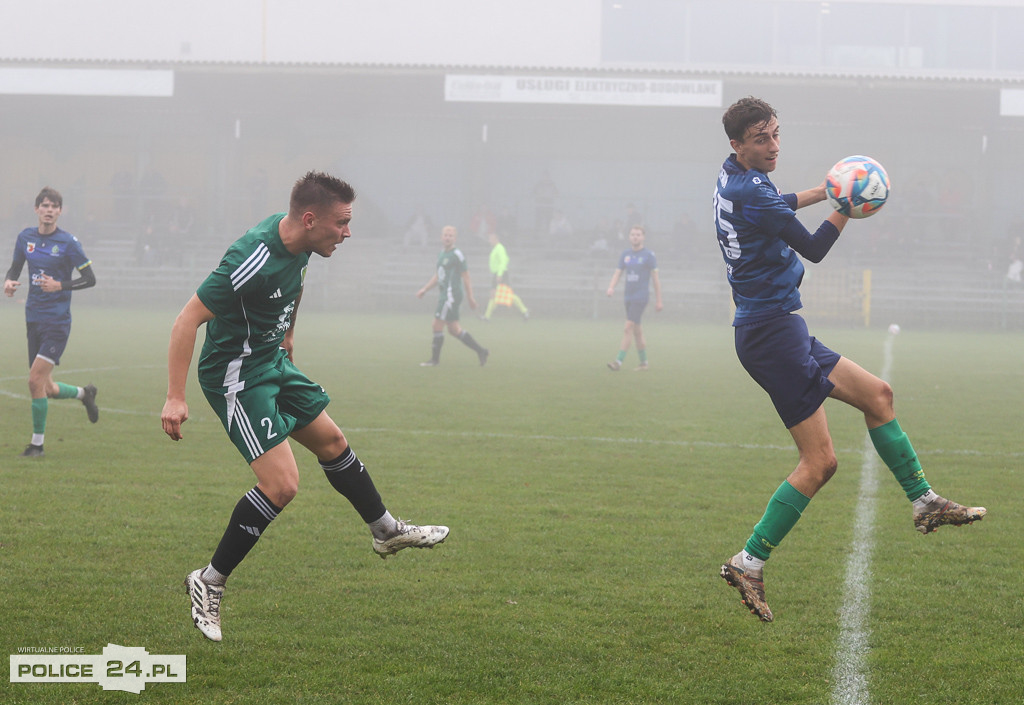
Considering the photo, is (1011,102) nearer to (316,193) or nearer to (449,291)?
(449,291)

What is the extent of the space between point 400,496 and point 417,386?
6.40m

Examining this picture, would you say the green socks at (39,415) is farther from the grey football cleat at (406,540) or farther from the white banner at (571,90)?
the white banner at (571,90)

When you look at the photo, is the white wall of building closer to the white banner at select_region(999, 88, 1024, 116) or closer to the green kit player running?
the white banner at select_region(999, 88, 1024, 116)

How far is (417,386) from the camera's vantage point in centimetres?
1334

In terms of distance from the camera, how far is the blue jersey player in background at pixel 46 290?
8.30 metres

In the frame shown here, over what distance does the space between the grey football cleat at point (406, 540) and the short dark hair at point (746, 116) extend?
2.13 m

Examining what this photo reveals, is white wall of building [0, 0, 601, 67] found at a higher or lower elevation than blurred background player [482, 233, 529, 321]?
higher

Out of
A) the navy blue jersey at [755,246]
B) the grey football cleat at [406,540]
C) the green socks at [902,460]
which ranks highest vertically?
the navy blue jersey at [755,246]

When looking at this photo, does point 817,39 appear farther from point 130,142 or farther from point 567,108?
point 130,142

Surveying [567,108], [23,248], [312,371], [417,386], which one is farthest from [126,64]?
[23,248]

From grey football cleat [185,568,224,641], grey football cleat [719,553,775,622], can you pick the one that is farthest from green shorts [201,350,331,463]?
grey football cleat [719,553,775,622]

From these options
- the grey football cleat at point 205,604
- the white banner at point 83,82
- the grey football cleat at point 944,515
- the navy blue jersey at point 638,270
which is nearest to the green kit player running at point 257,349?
the grey football cleat at point 205,604

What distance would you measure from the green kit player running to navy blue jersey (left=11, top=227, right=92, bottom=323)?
4.79 meters

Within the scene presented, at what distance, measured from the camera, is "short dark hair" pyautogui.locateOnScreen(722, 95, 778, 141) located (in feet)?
15.2
